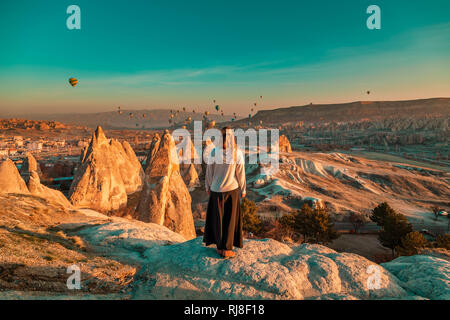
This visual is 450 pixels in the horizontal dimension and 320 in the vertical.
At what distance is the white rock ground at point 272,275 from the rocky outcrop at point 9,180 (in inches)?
242

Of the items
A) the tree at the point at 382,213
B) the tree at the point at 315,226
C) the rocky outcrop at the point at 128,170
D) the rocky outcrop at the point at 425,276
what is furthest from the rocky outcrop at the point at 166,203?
the tree at the point at 382,213

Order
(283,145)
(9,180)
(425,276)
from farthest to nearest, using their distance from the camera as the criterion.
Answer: (283,145) → (9,180) → (425,276)

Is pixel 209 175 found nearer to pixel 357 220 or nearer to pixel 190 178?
pixel 190 178

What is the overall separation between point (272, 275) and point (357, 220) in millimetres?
24898

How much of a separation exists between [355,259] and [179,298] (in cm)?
342

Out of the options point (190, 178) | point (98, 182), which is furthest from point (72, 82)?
point (98, 182)

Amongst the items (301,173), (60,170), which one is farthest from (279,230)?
(60,170)

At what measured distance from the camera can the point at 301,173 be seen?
42.4 metres

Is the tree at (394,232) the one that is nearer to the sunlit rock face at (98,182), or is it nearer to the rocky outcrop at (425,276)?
the rocky outcrop at (425,276)

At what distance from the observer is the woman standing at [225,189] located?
15.2ft

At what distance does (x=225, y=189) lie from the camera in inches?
184

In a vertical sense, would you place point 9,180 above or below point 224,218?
above
